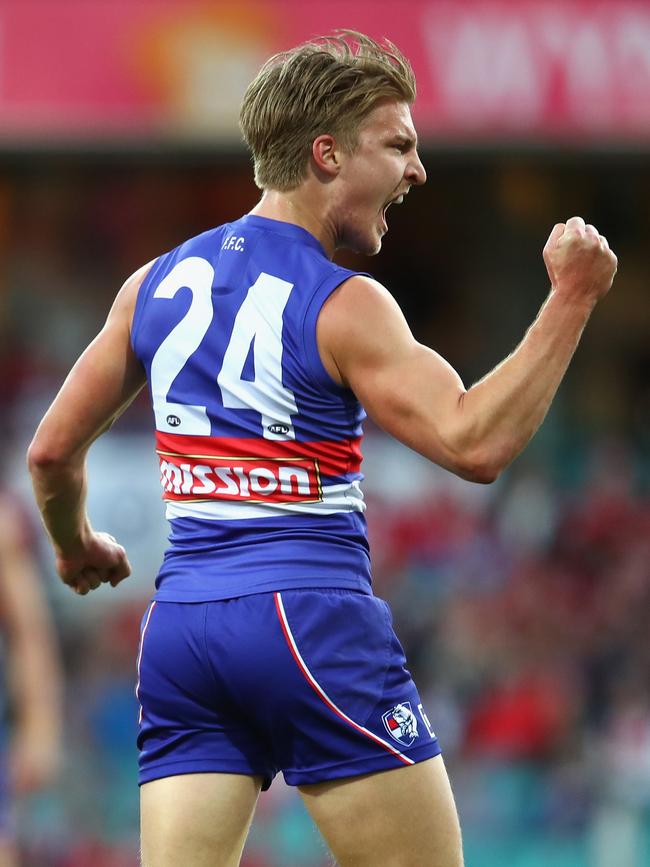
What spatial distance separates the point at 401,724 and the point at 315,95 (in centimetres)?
123

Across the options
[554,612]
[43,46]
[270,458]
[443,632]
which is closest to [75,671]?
[443,632]

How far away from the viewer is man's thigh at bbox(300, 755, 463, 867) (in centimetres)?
286

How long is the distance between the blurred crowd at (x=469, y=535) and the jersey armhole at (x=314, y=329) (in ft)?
11.0

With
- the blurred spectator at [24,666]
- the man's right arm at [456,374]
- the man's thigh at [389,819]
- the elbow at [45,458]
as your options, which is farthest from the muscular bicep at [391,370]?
the blurred spectator at [24,666]

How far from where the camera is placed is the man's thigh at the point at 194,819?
9.56 feet

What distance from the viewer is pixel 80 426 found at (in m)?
3.26

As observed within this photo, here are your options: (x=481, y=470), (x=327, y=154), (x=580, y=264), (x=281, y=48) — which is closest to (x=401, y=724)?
(x=481, y=470)

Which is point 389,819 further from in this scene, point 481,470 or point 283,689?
point 481,470

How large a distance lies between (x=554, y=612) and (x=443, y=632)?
2.68ft

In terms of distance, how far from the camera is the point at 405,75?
3047 mm

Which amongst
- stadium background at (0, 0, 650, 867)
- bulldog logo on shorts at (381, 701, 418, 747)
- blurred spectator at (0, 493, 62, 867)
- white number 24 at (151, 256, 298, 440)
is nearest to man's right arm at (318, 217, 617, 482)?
white number 24 at (151, 256, 298, 440)

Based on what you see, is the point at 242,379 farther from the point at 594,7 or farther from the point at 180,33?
the point at 594,7

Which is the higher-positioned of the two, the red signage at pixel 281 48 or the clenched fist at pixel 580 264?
the red signage at pixel 281 48

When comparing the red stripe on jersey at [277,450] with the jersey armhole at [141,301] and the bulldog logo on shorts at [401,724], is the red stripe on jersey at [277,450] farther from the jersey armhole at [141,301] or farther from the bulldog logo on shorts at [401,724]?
the bulldog logo on shorts at [401,724]
